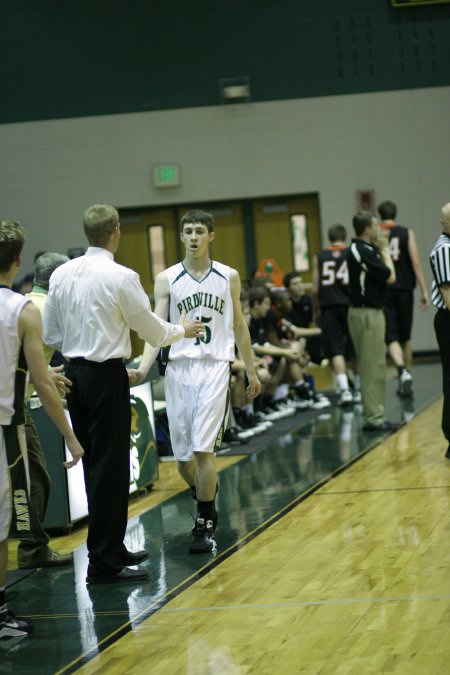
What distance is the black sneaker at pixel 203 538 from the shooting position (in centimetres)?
549

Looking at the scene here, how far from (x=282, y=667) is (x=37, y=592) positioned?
176 centimetres

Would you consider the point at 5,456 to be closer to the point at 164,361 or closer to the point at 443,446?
the point at 164,361

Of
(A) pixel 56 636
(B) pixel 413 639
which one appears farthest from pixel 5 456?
(B) pixel 413 639

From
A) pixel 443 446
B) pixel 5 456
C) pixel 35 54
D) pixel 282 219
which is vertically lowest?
pixel 443 446

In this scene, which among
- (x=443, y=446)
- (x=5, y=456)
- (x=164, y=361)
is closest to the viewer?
(x=5, y=456)

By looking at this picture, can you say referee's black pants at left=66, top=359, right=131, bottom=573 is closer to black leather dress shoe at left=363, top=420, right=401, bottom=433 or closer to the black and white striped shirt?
the black and white striped shirt

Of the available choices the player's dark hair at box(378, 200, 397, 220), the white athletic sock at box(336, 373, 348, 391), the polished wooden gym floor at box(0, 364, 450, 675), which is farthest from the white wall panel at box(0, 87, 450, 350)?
the polished wooden gym floor at box(0, 364, 450, 675)

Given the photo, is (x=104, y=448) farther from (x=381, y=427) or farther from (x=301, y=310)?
(x=301, y=310)

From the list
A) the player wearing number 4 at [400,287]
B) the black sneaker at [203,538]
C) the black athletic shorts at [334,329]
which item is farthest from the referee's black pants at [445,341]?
the black athletic shorts at [334,329]

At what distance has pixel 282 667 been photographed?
3.62 m

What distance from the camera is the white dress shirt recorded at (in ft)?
16.1

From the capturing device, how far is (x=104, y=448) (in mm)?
4980

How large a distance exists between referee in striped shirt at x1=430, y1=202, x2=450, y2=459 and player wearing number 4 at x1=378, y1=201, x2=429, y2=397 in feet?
12.8

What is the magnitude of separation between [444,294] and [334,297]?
449cm
